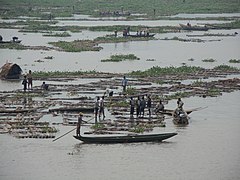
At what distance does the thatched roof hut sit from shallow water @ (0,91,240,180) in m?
13.9

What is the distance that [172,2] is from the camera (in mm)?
118375

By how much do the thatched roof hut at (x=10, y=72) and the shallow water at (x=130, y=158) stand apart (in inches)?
547

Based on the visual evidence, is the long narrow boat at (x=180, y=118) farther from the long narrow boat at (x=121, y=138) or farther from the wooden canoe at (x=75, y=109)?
the wooden canoe at (x=75, y=109)

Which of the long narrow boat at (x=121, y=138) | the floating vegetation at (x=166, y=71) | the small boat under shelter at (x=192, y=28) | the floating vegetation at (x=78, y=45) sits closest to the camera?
the long narrow boat at (x=121, y=138)

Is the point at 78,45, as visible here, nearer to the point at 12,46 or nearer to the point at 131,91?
the point at 12,46

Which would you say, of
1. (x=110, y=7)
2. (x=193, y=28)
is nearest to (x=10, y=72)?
(x=193, y=28)

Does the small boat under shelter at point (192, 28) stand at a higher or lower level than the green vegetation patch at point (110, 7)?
lower

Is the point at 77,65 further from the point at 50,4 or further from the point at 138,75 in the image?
the point at 50,4

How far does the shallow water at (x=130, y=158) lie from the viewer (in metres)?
22.9

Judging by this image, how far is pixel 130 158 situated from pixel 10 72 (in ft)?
61.0

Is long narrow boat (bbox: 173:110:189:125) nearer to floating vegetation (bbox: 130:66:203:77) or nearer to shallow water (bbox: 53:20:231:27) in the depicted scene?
floating vegetation (bbox: 130:66:203:77)

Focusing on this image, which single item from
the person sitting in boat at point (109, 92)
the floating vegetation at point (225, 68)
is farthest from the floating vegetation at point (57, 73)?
the floating vegetation at point (225, 68)

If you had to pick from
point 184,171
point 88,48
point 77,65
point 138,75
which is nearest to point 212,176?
point 184,171

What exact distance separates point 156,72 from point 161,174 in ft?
67.5
